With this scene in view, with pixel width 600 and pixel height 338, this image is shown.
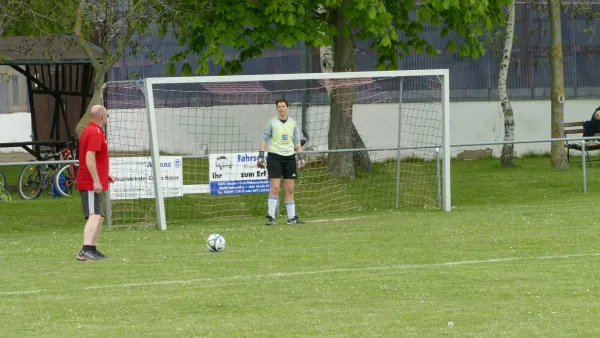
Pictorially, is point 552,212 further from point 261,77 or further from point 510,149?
point 510,149

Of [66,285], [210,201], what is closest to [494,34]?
[210,201]

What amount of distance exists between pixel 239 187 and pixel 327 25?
4.79 metres

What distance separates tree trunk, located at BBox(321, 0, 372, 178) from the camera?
2347cm

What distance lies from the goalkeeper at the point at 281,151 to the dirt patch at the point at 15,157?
17297 millimetres

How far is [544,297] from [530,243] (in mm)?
4285

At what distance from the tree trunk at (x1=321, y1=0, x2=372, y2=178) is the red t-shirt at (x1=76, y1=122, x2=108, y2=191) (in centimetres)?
957

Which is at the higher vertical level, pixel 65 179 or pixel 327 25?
pixel 327 25

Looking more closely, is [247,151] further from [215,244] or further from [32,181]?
[215,244]

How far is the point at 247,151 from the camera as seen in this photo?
71.1ft

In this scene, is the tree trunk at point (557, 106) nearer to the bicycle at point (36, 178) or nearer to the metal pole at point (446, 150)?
the metal pole at point (446, 150)

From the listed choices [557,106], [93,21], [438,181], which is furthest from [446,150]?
[557,106]

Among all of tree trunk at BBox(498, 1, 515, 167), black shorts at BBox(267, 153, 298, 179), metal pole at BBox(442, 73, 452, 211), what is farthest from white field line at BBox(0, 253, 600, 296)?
tree trunk at BBox(498, 1, 515, 167)

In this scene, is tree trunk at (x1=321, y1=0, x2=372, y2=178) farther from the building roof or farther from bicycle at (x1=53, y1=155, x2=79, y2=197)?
bicycle at (x1=53, y1=155, x2=79, y2=197)

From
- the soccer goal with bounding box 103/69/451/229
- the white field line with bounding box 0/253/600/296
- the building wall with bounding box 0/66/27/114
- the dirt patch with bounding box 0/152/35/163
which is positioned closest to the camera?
the white field line with bounding box 0/253/600/296
